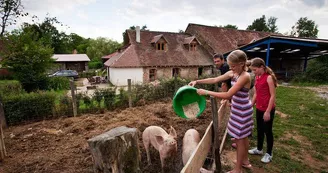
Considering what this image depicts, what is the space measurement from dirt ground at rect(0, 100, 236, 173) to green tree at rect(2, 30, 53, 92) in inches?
328

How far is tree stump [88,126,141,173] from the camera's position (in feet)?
7.38

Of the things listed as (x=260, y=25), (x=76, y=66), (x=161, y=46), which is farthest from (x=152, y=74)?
(x=260, y=25)

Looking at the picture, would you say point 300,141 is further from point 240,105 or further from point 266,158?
point 240,105

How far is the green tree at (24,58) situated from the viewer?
12.4 meters

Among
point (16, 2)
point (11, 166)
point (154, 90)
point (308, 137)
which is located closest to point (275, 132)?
point (308, 137)

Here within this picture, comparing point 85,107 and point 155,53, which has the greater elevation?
point 155,53

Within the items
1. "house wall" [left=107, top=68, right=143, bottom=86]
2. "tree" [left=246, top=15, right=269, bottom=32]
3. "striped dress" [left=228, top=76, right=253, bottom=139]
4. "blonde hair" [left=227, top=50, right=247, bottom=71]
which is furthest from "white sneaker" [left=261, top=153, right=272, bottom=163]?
"tree" [left=246, top=15, right=269, bottom=32]

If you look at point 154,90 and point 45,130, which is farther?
point 154,90

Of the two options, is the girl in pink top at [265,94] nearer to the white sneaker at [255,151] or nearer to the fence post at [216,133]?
the white sneaker at [255,151]

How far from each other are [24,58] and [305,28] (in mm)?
60563

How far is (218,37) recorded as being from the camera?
24547 millimetres

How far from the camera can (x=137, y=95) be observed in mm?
8508

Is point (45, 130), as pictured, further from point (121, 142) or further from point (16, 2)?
point (16, 2)

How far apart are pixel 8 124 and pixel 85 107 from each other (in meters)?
2.53
